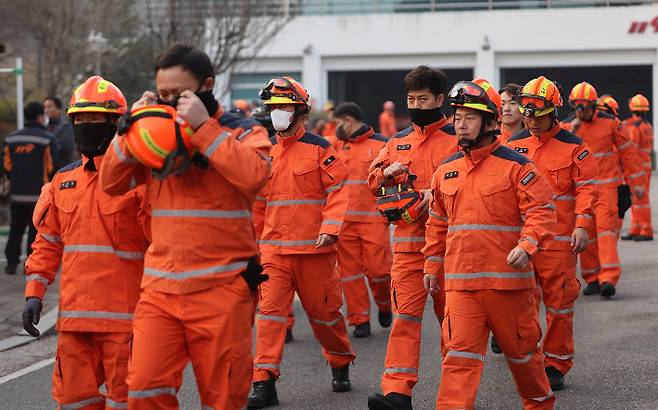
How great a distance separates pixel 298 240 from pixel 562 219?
200cm

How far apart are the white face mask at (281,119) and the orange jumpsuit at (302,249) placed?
0.19 metres

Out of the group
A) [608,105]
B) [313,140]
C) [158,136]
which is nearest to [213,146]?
[158,136]

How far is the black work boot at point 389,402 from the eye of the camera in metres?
7.32

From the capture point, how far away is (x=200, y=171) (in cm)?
525

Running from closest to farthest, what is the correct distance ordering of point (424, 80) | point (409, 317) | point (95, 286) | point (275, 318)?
point (95, 286) < point (409, 317) < point (275, 318) < point (424, 80)

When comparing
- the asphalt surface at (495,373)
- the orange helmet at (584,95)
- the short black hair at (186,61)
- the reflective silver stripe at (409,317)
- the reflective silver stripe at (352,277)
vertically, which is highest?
the orange helmet at (584,95)

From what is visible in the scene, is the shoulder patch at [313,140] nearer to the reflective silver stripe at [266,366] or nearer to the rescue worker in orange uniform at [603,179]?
the reflective silver stripe at [266,366]

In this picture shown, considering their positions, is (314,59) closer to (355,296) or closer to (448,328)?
(355,296)

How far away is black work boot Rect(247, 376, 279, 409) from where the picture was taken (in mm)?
7863

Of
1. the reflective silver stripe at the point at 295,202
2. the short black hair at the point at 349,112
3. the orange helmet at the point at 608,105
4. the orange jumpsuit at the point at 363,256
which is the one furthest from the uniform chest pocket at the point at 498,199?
the orange helmet at the point at 608,105

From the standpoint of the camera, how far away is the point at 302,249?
8.29 m

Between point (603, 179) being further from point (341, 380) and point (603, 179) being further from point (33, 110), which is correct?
point (33, 110)

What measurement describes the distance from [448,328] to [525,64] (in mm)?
38877

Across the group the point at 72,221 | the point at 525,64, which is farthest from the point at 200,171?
the point at 525,64
